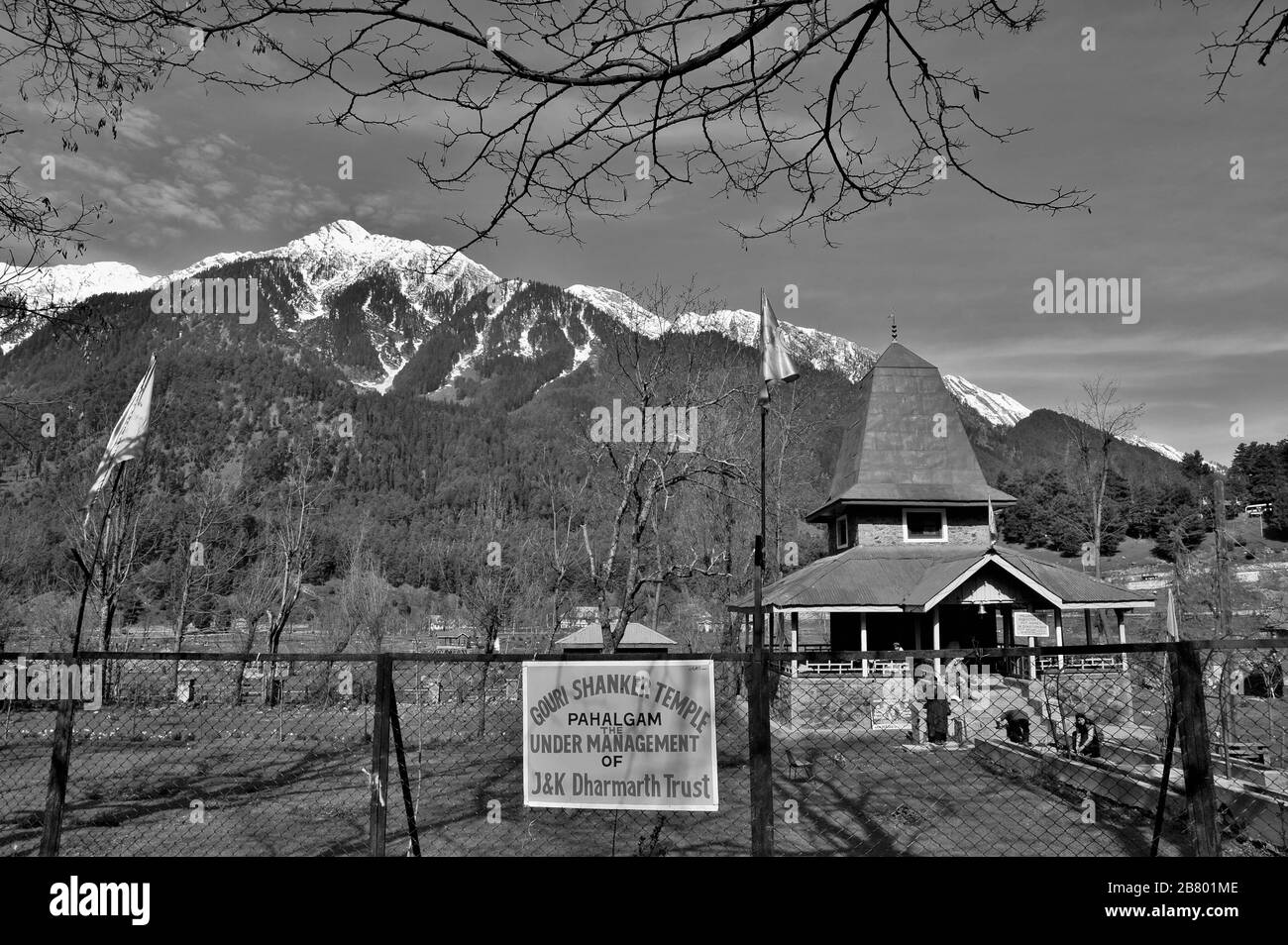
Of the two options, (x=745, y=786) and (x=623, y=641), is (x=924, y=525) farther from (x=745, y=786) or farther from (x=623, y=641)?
(x=745, y=786)

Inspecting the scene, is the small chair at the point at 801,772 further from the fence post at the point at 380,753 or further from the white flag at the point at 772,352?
the fence post at the point at 380,753

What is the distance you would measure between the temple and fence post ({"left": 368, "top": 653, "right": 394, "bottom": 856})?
2081 centimetres

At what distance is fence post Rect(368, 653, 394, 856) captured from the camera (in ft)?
16.6

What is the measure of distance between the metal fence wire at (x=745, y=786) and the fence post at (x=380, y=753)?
1cm

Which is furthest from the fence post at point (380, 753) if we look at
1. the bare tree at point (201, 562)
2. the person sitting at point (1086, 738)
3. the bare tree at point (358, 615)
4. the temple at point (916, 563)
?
the bare tree at point (358, 615)

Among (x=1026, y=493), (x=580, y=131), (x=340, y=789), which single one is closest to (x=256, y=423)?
(x=1026, y=493)

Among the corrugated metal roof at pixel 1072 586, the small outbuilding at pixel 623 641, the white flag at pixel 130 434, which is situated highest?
the white flag at pixel 130 434

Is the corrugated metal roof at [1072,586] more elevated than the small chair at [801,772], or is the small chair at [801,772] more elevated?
the corrugated metal roof at [1072,586]

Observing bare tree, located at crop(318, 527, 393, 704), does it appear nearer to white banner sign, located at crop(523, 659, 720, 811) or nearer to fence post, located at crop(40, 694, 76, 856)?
fence post, located at crop(40, 694, 76, 856)

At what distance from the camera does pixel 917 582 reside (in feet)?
92.7

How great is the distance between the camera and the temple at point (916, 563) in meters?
26.2

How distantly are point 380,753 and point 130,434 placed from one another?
543 centimetres

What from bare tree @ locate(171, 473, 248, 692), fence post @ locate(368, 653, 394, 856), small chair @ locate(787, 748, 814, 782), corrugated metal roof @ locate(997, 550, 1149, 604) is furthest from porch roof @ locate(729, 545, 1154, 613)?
bare tree @ locate(171, 473, 248, 692)
